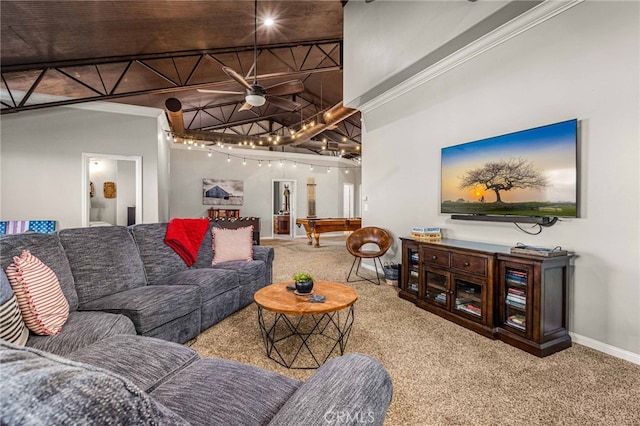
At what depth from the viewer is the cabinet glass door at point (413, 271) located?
3710 millimetres

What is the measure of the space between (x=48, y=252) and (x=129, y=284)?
65 cm

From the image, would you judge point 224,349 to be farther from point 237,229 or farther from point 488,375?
point 488,375

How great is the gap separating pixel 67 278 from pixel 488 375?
299 cm

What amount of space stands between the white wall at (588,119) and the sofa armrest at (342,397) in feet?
7.96

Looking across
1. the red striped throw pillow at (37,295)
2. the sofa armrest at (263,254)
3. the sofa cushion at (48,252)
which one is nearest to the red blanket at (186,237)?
the sofa armrest at (263,254)

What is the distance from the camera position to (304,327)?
291 centimetres

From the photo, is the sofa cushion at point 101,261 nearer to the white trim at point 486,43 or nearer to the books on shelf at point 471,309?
the books on shelf at point 471,309

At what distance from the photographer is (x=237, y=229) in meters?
3.82

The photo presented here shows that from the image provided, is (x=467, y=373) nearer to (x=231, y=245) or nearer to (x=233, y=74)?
(x=231, y=245)

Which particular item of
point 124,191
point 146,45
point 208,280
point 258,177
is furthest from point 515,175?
point 124,191

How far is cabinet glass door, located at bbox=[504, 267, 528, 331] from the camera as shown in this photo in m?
2.56

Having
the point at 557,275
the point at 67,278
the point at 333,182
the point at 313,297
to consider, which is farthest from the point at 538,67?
the point at 333,182

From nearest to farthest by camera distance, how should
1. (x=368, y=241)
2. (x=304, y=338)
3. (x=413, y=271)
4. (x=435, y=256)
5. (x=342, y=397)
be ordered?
(x=342, y=397)
(x=304, y=338)
(x=435, y=256)
(x=413, y=271)
(x=368, y=241)

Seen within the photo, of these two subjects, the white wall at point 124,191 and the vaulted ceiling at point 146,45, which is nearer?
the vaulted ceiling at point 146,45
